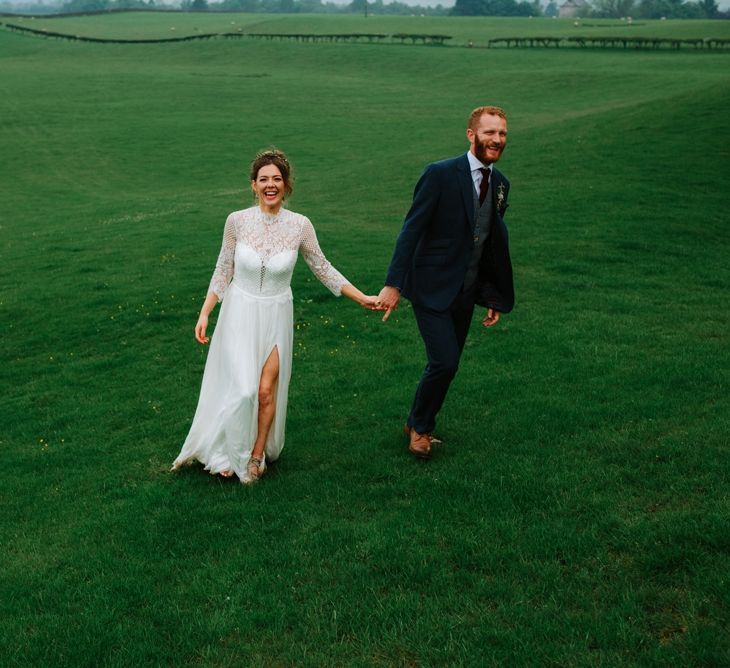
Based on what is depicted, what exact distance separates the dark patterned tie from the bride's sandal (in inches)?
124

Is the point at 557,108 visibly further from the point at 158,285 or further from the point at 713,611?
the point at 713,611

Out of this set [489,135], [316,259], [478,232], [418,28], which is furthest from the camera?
[418,28]

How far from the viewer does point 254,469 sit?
7895 mm

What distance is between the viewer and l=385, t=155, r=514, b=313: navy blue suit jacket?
24.8 feet

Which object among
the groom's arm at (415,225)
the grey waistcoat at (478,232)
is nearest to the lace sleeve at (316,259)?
the groom's arm at (415,225)

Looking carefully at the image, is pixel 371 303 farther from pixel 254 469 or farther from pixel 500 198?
pixel 254 469

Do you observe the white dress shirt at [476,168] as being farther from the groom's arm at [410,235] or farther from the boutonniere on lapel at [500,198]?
the groom's arm at [410,235]

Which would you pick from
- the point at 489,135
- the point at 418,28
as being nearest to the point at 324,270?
the point at 489,135

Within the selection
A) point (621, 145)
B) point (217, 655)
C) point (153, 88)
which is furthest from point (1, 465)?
point (153, 88)

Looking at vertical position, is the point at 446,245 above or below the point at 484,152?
below

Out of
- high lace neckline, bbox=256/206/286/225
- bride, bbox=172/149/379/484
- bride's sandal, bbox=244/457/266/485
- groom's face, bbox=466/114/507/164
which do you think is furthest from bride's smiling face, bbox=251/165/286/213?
bride's sandal, bbox=244/457/266/485

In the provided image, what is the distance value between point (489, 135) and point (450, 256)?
1.13m

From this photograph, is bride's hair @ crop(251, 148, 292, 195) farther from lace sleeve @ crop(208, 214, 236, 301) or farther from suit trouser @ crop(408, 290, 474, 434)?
suit trouser @ crop(408, 290, 474, 434)

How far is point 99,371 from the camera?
1275 centimetres
